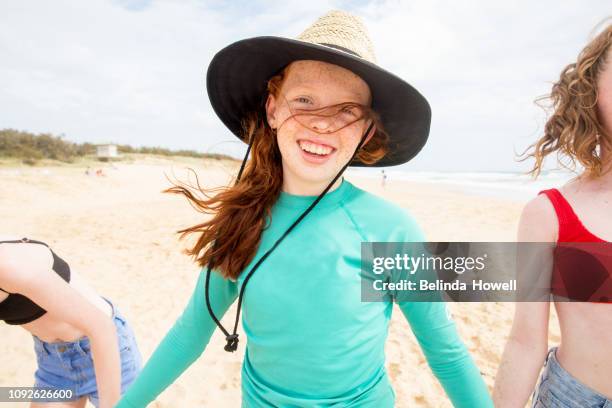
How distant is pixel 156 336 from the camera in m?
3.96

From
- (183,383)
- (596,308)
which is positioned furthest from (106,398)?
(596,308)

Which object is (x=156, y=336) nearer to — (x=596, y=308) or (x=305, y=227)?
(x=305, y=227)

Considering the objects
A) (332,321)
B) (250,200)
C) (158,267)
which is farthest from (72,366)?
(158,267)

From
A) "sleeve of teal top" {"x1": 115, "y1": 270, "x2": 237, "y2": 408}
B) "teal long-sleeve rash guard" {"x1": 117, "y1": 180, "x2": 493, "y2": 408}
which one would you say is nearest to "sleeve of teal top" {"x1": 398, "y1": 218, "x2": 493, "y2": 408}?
"teal long-sleeve rash guard" {"x1": 117, "y1": 180, "x2": 493, "y2": 408}

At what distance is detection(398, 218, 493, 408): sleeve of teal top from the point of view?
1176 mm

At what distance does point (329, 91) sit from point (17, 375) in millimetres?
3886

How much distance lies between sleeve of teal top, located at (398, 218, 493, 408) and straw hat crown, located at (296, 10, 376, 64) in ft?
Answer: 3.05

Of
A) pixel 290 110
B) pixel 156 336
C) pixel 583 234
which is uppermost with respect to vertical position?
pixel 290 110

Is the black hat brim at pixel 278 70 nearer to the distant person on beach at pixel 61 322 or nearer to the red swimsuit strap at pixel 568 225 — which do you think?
the red swimsuit strap at pixel 568 225

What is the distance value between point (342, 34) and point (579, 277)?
1225 mm

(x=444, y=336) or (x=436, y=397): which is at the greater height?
(x=444, y=336)

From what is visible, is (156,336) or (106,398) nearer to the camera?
(106,398)

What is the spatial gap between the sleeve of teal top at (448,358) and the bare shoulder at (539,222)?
0.43 metres

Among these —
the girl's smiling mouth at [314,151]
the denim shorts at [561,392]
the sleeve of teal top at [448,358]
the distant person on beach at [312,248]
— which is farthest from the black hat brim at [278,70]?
the denim shorts at [561,392]
